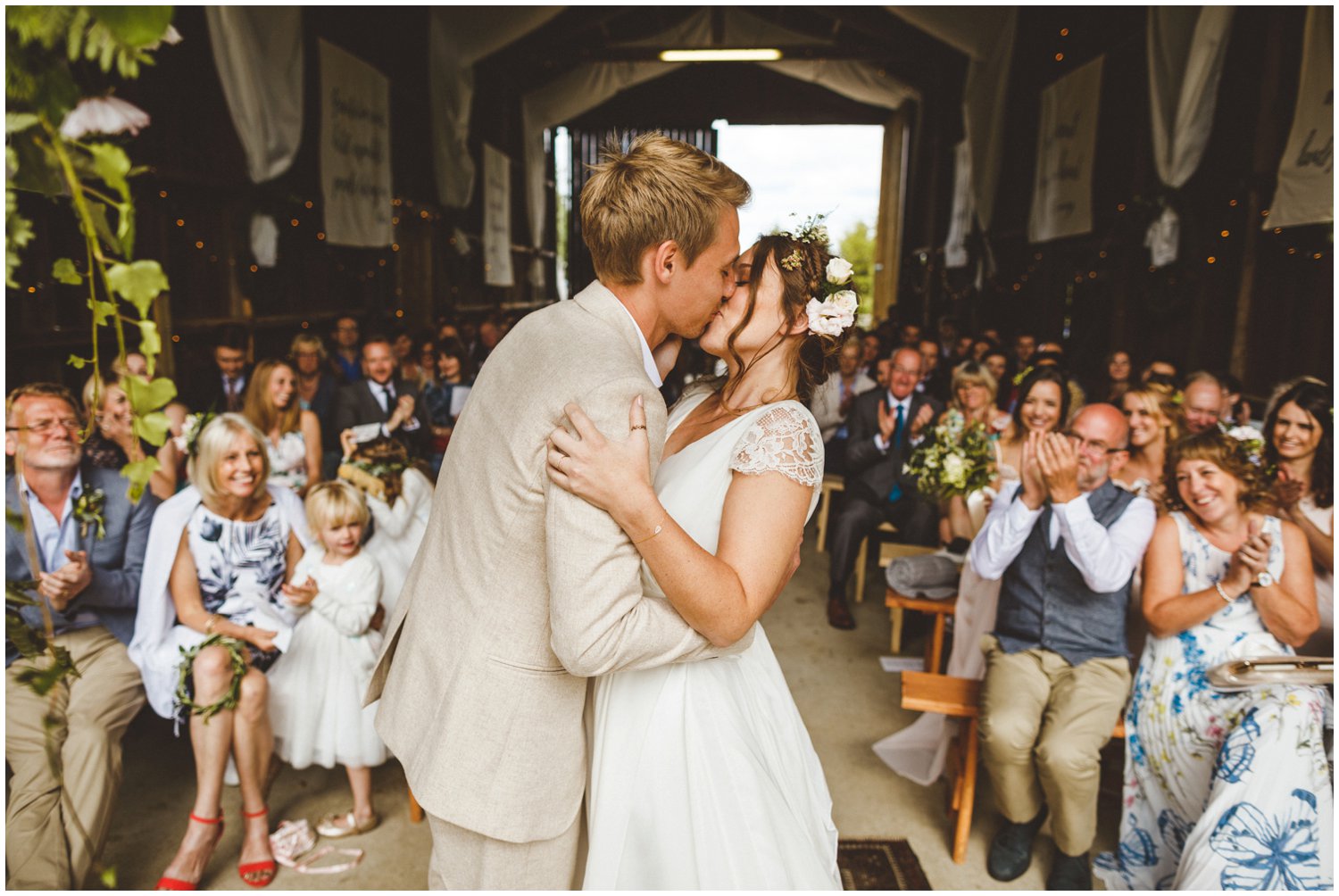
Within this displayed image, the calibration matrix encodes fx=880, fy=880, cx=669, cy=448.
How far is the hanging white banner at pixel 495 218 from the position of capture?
479 inches

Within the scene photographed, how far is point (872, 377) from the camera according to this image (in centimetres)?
826

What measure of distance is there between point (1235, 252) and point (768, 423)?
639cm

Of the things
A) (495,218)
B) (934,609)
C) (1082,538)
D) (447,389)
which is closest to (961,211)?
(495,218)

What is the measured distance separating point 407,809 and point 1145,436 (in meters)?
3.36

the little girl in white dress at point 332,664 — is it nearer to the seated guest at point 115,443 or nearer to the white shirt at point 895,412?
the seated guest at point 115,443

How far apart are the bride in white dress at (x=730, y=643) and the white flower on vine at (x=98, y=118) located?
752 millimetres

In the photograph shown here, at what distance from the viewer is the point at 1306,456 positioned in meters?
3.12

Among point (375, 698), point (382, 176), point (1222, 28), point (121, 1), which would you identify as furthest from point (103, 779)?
point (1222, 28)

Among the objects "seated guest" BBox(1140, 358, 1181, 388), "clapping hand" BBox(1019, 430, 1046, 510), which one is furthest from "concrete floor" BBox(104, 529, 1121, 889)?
"seated guest" BBox(1140, 358, 1181, 388)

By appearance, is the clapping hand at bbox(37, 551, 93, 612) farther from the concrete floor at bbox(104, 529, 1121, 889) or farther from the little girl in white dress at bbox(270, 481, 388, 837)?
the concrete floor at bbox(104, 529, 1121, 889)

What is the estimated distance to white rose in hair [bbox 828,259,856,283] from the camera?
5.61ft

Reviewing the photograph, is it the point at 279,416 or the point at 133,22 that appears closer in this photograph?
the point at 133,22

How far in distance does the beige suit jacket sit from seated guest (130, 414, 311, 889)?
1.58 m

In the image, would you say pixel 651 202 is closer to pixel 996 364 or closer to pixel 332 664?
pixel 332 664
